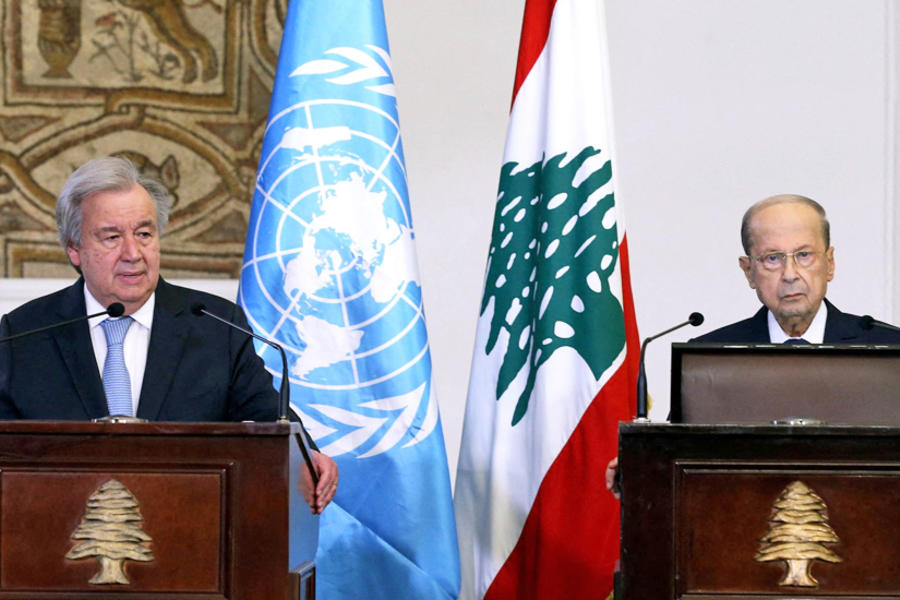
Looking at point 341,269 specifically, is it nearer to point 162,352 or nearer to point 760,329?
point 162,352

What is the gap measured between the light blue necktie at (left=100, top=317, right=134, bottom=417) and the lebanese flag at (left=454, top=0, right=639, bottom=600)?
1.24m

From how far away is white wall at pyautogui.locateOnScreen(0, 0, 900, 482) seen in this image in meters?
4.93

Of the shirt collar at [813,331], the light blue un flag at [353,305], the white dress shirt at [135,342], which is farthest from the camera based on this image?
the light blue un flag at [353,305]

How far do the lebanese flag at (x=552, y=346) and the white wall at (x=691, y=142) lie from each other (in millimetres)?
777

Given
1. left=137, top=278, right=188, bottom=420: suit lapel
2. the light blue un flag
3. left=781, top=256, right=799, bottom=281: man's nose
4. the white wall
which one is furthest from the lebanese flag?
left=137, top=278, right=188, bottom=420: suit lapel

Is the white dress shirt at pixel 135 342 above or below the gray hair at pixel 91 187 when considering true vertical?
below

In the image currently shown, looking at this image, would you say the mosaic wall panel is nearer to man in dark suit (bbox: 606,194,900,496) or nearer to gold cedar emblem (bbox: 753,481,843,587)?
man in dark suit (bbox: 606,194,900,496)

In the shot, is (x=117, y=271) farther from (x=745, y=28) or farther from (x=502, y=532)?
(x=745, y=28)

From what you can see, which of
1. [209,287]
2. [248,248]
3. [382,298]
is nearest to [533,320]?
[382,298]

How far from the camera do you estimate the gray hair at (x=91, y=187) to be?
339 cm

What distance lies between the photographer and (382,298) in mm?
3953

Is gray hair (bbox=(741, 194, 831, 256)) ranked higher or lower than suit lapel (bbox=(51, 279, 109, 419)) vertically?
higher

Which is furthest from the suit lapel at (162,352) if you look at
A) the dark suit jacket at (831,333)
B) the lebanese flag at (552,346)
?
the dark suit jacket at (831,333)

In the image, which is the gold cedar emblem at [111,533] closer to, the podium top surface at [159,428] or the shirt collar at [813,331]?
the podium top surface at [159,428]
